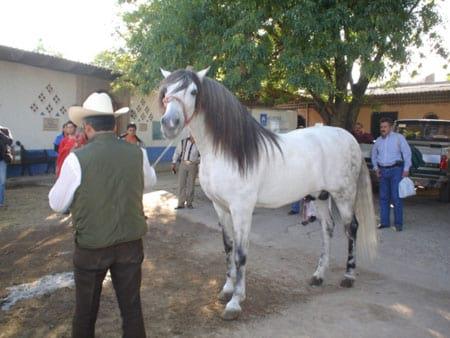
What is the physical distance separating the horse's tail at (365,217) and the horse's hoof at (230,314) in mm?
Answer: 1962

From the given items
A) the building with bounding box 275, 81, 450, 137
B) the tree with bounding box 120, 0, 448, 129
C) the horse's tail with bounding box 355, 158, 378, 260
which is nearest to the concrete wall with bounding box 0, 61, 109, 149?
the tree with bounding box 120, 0, 448, 129

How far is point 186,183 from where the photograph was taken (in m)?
8.26

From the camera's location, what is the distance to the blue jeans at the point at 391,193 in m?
6.62

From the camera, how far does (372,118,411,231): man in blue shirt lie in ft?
21.7

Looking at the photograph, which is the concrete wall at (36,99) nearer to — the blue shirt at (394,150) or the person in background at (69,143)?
the person in background at (69,143)

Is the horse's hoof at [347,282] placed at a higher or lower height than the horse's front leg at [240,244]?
lower

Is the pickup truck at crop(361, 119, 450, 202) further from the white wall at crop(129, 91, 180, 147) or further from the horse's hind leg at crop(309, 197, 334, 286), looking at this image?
the white wall at crop(129, 91, 180, 147)

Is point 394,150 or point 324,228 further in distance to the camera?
point 394,150

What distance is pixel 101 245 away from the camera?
236cm

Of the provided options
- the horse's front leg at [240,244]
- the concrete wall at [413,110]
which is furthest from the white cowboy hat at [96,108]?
the concrete wall at [413,110]

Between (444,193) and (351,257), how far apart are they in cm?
628

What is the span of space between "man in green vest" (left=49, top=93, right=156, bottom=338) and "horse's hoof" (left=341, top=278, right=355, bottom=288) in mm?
2400

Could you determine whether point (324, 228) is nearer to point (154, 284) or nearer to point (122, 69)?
point (154, 284)

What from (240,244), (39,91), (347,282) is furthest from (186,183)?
(39,91)
